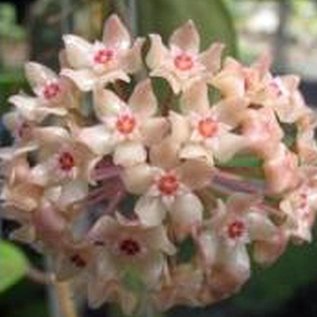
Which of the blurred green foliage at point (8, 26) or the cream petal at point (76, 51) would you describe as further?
the blurred green foliage at point (8, 26)

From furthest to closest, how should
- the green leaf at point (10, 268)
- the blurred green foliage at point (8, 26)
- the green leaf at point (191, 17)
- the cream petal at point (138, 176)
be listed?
the blurred green foliage at point (8, 26) < the green leaf at point (10, 268) < the green leaf at point (191, 17) < the cream petal at point (138, 176)

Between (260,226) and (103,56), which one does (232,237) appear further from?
(103,56)

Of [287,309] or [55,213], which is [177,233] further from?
[287,309]

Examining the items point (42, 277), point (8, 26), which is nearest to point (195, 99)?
point (42, 277)

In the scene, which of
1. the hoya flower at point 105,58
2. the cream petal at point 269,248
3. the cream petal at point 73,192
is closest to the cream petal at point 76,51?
the hoya flower at point 105,58

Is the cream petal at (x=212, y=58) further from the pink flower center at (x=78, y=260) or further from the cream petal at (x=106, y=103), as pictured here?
the pink flower center at (x=78, y=260)

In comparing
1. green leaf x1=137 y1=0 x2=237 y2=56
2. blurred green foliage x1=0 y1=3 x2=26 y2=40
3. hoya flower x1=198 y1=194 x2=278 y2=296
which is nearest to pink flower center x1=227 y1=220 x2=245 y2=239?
hoya flower x1=198 y1=194 x2=278 y2=296
